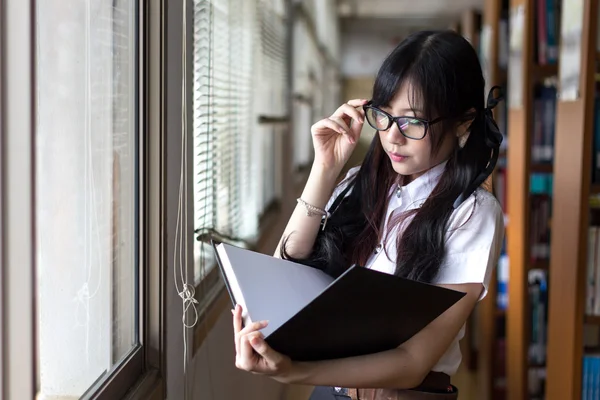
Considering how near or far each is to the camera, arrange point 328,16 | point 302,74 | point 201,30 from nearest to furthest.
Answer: point 201,30
point 302,74
point 328,16

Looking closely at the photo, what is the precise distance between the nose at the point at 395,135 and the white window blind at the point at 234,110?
0.62 metres

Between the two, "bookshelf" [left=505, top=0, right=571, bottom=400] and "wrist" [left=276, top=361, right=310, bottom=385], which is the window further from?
"bookshelf" [left=505, top=0, right=571, bottom=400]

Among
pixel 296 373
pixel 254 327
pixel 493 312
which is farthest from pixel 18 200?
pixel 493 312

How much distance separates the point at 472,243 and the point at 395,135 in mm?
202

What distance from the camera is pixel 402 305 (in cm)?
102

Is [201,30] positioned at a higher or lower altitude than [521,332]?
higher

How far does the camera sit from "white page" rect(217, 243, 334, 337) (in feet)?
3.56

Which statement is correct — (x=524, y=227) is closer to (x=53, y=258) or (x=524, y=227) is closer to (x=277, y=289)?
(x=277, y=289)

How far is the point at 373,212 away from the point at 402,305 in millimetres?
334

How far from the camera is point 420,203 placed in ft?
4.11

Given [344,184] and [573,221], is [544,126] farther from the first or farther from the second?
[344,184]

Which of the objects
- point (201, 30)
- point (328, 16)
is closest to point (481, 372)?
point (201, 30)

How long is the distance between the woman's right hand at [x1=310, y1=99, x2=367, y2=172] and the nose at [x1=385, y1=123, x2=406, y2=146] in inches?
3.7

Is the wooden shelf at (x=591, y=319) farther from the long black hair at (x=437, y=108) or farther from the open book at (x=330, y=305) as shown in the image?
the open book at (x=330, y=305)
